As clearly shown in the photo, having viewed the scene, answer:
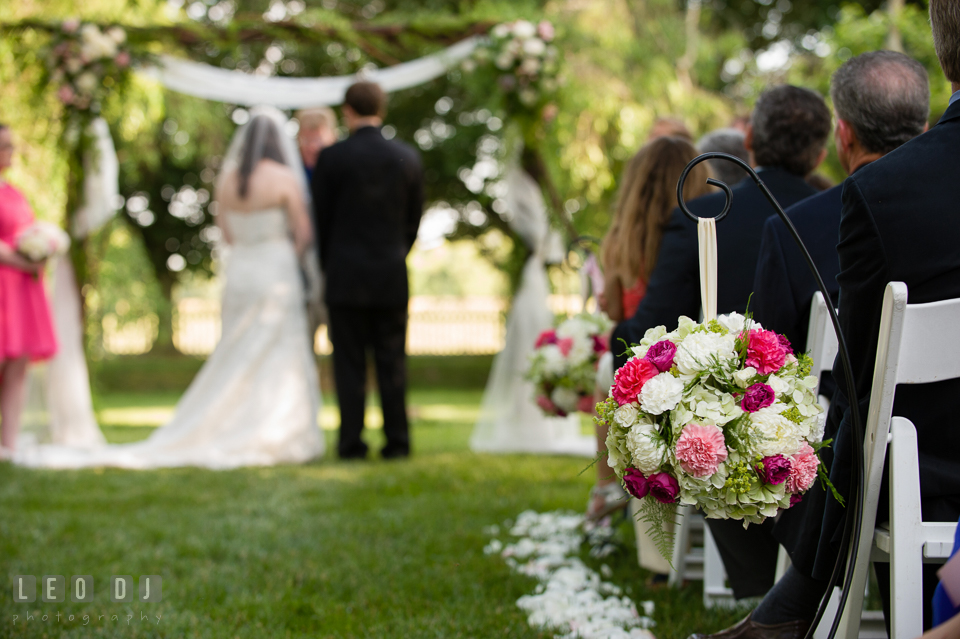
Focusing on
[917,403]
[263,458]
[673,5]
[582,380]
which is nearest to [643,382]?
[917,403]

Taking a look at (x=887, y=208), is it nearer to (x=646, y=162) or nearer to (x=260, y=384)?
(x=646, y=162)

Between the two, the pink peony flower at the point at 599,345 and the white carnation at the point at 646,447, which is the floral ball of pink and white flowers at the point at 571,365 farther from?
the white carnation at the point at 646,447

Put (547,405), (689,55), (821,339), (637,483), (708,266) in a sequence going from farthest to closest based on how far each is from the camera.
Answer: (689,55), (547,405), (821,339), (708,266), (637,483)

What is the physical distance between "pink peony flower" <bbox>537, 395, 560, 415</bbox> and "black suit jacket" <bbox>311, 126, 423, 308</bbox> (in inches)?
89.5

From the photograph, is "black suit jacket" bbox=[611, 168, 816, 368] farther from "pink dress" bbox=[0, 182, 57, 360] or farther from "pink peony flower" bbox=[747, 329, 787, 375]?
"pink dress" bbox=[0, 182, 57, 360]

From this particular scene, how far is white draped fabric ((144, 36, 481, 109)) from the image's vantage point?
267 inches

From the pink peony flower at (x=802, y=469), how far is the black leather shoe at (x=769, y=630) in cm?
50

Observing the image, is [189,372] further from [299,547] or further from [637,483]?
[637,483]

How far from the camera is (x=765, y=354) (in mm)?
1783

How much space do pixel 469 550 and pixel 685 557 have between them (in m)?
0.94

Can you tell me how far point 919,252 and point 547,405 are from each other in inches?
92.8

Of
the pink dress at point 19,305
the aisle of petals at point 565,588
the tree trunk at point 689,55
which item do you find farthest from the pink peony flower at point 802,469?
the tree trunk at point 689,55

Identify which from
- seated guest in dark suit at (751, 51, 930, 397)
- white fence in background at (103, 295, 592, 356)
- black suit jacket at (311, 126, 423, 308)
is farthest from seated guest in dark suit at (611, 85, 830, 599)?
white fence in background at (103, 295, 592, 356)

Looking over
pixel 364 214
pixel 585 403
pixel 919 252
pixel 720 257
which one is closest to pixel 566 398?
pixel 585 403
